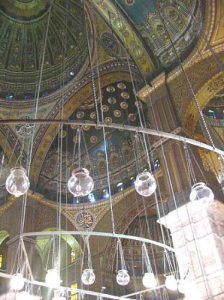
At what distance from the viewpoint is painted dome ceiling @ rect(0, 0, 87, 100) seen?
1138 centimetres

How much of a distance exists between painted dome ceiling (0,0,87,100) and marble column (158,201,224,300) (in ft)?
20.5

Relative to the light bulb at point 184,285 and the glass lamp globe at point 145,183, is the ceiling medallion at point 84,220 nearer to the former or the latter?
the light bulb at point 184,285

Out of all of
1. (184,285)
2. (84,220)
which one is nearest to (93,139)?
(84,220)

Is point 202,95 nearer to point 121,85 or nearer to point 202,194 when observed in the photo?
point 202,194

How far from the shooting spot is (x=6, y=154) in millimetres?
11797

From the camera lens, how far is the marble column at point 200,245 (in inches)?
223

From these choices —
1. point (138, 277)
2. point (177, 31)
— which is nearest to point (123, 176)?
point (138, 277)

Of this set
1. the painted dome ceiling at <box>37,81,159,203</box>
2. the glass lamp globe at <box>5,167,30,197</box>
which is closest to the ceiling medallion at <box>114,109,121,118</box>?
the painted dome ceiling at <box>37,81,159,203</box>

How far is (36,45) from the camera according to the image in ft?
40.0

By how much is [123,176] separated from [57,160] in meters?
2.24

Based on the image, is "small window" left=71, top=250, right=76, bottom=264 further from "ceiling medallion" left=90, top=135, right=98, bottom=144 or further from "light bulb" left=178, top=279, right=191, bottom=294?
"light bulb" left=178, top=279, right=191, bottom=294

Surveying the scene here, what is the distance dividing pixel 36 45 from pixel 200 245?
28.4 feet

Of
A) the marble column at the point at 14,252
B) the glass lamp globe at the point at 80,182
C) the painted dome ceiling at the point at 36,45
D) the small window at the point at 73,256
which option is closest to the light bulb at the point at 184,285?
the glass lamp globe at the point at 80,182

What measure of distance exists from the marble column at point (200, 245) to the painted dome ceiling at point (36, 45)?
6.26 metres
